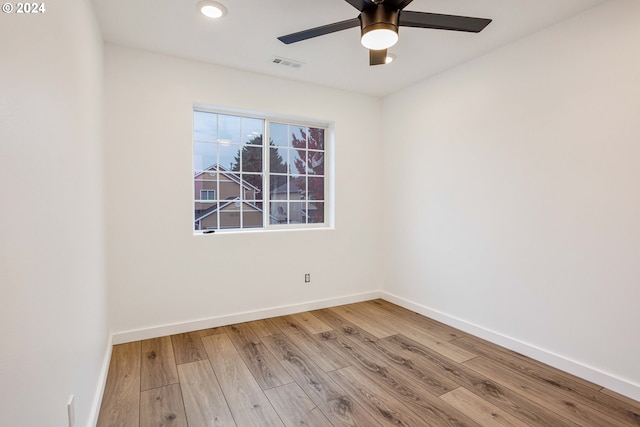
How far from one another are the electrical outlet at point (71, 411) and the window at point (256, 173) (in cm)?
199

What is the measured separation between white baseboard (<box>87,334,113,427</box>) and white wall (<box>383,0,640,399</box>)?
9.71ft

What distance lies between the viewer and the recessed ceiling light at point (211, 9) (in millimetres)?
2129

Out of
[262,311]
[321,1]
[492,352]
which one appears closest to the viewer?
[321,1]

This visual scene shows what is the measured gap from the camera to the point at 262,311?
11.1 feet

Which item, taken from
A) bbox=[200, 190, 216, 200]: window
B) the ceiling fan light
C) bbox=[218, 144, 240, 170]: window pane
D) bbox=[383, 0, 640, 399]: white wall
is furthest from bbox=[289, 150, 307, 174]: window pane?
the ceiling fan light

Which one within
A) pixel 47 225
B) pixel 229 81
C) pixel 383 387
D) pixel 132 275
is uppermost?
pixel 229 81

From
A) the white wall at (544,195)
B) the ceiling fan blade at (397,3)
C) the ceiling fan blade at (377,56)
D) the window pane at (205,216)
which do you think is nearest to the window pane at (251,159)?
the window pane at (205,216)

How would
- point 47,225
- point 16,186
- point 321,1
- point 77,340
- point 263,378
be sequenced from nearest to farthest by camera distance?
1. point 16,186
2. point 47,225
3. point 77,340
4. point 321,1
5. point 263,378

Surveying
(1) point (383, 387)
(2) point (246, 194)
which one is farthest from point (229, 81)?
(1) point (383, 387)

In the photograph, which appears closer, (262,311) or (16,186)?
(16,186)

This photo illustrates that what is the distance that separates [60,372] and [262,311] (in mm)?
2259

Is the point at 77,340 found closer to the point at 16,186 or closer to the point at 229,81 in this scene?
the point at 16,186

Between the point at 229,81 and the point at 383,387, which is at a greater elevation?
the point at 229,81

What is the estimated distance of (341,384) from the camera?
7.24ft
